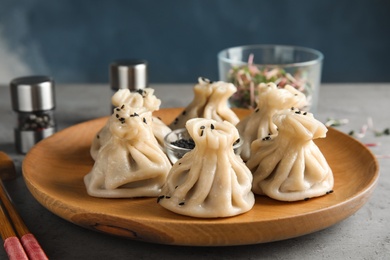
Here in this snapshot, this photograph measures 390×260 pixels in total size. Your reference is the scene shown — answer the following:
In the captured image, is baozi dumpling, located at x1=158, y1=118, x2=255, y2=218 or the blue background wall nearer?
baozi dumpling, located at x1=158, y1=118, x2=255, y2=218

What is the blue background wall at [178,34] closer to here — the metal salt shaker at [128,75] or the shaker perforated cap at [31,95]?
the metal salt shaker at [128,75]

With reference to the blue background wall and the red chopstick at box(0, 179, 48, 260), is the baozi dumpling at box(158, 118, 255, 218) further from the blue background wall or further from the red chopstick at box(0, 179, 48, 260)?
the blue background wall

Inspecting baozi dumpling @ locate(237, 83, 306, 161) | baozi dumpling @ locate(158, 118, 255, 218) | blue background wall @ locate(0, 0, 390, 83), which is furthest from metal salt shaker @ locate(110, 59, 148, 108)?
blue background wall @ locate(0, 0, 390, 83)

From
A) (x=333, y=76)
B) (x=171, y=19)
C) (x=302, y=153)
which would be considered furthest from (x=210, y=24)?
(x=302, y=153)

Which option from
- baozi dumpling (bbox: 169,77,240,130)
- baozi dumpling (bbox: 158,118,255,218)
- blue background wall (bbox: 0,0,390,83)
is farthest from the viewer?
blue background wall (bbox: 0,0,390,83)

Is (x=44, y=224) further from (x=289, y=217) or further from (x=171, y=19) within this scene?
(x=171, y=19)

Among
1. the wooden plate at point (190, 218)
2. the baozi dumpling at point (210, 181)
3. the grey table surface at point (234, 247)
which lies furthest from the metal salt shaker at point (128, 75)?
the baozi dumpling at point (210, 181)

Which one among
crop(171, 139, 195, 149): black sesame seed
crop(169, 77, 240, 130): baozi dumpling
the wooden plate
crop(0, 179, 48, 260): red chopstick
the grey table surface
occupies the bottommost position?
the grey table surface

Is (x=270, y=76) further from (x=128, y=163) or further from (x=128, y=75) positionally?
(x=128, y=163)
